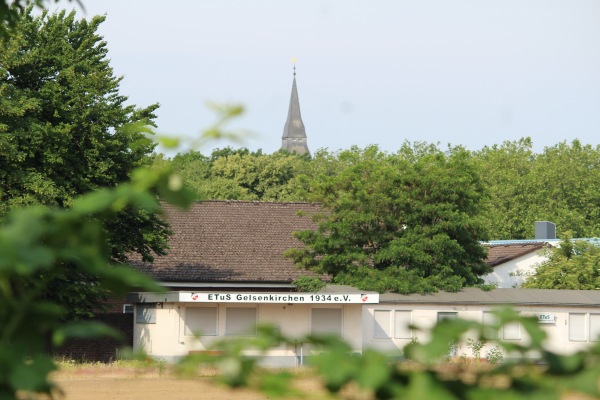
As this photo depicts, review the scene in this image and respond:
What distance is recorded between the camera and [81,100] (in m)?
37.4

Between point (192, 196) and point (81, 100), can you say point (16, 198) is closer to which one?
point (81, 100)

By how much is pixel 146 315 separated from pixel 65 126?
948 centimetres

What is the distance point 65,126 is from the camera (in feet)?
119

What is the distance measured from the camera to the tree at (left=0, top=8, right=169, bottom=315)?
35469mm

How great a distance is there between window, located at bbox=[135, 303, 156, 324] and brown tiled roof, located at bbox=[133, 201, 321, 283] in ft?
5.45

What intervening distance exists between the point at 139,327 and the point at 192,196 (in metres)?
40.8

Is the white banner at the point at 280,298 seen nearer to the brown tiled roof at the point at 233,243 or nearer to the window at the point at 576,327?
the brown tiled roof at the point at 233,243

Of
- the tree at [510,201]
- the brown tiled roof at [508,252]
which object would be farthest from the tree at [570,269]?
the tree at [510,201]

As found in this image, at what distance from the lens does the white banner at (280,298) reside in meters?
40.7

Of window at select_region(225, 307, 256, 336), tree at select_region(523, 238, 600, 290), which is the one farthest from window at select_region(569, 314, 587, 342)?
window at select_region(225, 307, 256, 336)

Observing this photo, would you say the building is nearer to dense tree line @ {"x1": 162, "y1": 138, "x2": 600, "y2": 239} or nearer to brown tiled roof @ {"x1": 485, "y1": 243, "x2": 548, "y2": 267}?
brown tiled roof @ {"x1": 485, "y1": 243, "x2": 548, "y2": 267}

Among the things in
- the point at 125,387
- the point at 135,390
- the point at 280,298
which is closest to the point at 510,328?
the point at 135,390

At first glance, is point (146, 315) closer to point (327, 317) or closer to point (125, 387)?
point (327, 317)

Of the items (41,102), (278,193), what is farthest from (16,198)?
(278,193)
